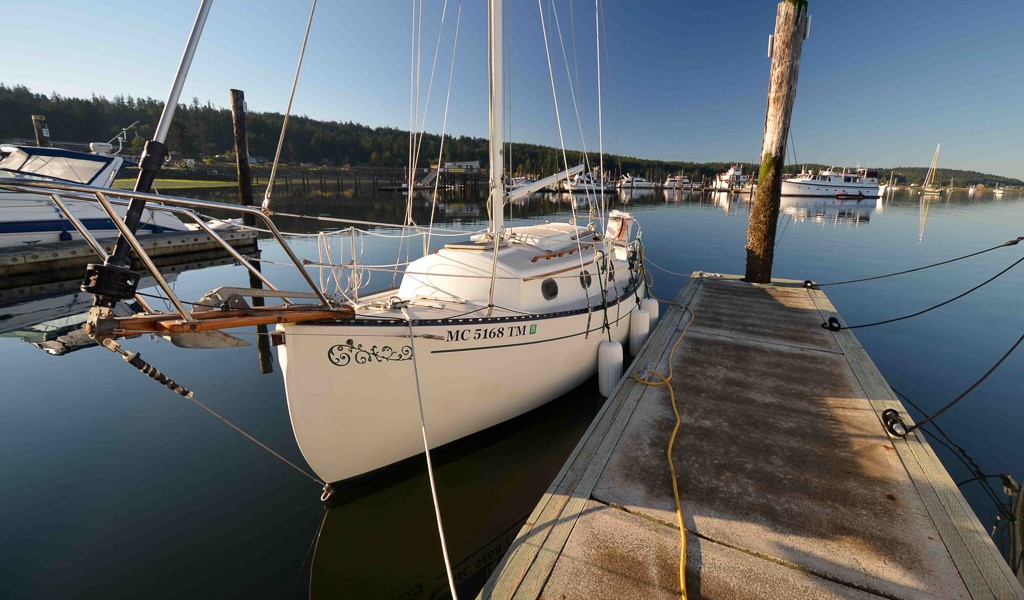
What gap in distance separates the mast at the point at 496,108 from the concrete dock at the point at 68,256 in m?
17.3

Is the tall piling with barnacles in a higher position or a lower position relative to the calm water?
higher

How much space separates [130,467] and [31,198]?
18.3m

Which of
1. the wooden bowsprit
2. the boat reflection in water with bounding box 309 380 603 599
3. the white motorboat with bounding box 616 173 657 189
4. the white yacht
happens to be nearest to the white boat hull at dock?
the white yacht

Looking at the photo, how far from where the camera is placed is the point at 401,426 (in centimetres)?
495

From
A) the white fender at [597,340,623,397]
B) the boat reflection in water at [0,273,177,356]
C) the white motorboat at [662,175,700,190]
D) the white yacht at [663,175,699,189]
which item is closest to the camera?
the white fender at [597,340,623,397]

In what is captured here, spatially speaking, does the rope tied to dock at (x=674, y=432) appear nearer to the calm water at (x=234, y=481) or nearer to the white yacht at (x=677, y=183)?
the calm water at (x=234, y=481)

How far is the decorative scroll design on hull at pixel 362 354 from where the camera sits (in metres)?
4.24

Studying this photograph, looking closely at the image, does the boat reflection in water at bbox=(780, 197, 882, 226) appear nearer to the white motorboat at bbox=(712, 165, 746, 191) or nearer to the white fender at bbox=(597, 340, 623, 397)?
the white motorboat at bbox=(712, 165, 746, 191)

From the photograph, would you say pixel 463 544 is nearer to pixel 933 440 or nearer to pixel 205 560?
pixel 205 560

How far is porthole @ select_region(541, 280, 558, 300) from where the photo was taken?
6434mm

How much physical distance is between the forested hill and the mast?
72917mm

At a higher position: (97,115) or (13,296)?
(97,115)

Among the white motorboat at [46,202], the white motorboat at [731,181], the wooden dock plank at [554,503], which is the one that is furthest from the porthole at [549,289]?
the white motorboat at [731,181]

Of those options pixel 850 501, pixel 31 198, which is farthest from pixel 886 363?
pixel 31 198
